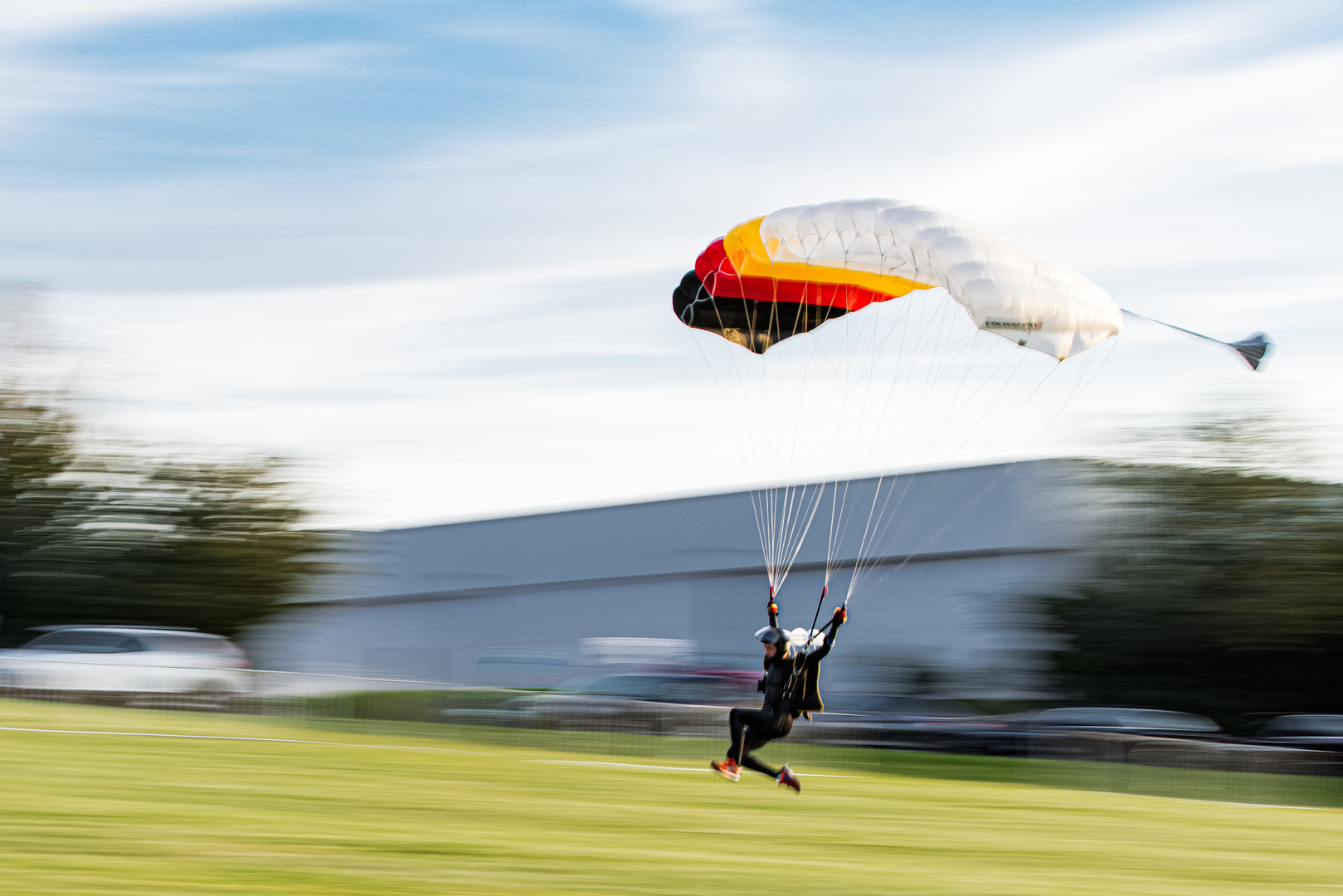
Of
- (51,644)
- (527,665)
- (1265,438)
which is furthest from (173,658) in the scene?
Answer: (1265,438)

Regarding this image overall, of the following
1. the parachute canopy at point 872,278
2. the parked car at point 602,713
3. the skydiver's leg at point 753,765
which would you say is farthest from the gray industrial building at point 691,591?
the skydiver's leg at point 753,765

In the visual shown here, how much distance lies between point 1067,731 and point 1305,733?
213 inches

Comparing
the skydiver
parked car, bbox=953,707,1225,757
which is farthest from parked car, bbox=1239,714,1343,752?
the skydiver

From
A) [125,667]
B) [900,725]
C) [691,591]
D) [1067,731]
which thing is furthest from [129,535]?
[1067,731]

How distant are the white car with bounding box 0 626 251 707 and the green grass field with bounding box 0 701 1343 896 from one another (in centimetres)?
393

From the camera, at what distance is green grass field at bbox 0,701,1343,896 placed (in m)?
8.40

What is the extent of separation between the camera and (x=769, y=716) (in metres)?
11.8

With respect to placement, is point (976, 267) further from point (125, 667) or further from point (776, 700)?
point (125, 667)

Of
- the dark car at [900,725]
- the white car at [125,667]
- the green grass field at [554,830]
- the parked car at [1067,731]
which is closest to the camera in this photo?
the green grass field at [554,830]

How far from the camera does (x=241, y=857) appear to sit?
8539 mm

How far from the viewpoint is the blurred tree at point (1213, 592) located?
29.4 meters

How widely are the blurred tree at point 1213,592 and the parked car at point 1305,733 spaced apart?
70.2 inches

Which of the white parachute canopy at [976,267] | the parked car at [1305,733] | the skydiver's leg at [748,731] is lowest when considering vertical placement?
the parked car at [1305,733]

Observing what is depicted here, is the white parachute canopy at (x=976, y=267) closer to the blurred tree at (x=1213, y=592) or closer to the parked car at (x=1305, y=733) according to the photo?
the parked car at (x=1305, y=733)
